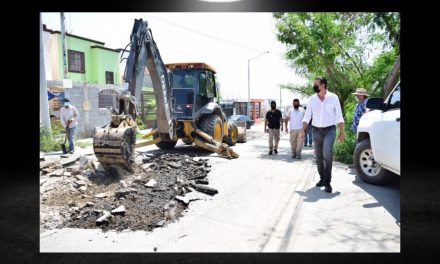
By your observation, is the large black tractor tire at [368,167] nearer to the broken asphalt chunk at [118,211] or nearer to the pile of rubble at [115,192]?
the pile of rubble at [115,192]

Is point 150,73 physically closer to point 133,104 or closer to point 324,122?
point 133,104

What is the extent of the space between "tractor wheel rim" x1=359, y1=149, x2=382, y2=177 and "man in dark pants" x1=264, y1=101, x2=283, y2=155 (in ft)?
9.38

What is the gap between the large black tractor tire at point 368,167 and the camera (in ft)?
16.6

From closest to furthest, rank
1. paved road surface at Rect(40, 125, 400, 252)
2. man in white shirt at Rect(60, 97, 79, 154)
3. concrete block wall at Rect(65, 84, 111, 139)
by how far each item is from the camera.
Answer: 1. paved road surface at Rect(40, 125, 400, 252)
2. man in white shirt at Rect(60, 97, 79, 154)
3. concrete block wall at Rect(65, 84, 111, 139)

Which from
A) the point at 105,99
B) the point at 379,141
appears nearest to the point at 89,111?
the point at 105,99

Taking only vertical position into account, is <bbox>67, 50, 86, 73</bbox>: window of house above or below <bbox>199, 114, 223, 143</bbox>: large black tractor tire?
above

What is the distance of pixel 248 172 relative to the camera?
20.9ft

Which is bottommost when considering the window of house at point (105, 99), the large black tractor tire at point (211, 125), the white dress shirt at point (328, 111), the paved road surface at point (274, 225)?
the paved road surface at point (274, 225)

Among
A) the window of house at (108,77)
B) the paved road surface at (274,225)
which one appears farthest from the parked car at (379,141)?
the window of house at (108,77)

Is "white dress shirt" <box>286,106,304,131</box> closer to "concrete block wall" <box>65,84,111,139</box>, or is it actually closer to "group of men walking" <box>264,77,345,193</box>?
"group of men walking" <box>264,77,345,193</box>

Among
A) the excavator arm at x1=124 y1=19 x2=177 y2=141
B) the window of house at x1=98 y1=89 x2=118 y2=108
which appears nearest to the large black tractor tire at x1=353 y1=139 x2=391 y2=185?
the excavator arm at x1=124 y1=19 x2=177 y2=141

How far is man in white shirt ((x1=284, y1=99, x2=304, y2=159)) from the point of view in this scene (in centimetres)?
745

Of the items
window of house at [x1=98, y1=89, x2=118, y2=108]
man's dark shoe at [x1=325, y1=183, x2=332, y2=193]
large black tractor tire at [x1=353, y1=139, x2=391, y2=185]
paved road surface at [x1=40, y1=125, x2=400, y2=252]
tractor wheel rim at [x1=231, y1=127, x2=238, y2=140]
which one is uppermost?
window of house at [x1=98, y1=89, x2=118, y2=108]
